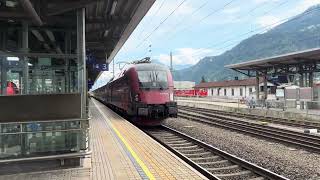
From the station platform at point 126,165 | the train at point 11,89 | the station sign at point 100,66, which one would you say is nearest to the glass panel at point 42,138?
the station platform at point 126,165

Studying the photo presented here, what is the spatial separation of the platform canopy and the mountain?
8163 centimetres

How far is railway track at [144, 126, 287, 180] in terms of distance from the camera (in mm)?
9031

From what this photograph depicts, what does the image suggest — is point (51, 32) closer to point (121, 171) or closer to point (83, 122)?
point (83, 122)

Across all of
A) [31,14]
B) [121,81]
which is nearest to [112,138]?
[31,14]

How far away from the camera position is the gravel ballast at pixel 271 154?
976cm

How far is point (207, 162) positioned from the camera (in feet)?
35.7

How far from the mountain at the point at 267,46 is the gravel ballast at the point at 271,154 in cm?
10376

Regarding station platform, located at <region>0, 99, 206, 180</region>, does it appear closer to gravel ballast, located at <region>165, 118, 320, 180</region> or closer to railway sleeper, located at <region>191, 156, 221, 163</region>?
railway sleeper, located at <region>191, 156, 221, 163</region>

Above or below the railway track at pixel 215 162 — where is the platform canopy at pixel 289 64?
above

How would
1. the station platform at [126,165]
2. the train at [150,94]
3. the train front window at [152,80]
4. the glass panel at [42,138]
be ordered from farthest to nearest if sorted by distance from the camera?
the train front window at [152,80], the train at [150,94], the station platform at [126,165], the glass panel at [42,138]

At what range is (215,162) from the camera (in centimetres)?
1065

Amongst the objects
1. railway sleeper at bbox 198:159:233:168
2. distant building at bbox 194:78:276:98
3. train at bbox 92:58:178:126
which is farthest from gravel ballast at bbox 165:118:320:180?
distant building at bbox 194:78:276:98

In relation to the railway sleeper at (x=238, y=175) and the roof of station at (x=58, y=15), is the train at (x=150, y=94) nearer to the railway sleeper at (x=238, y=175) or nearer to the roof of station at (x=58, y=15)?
the roof of station at (x=58, y=15)

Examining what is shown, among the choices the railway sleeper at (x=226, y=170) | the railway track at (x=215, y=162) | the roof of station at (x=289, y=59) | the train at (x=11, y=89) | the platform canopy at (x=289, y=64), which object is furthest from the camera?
the platform canopy at (x=289, y=64)
